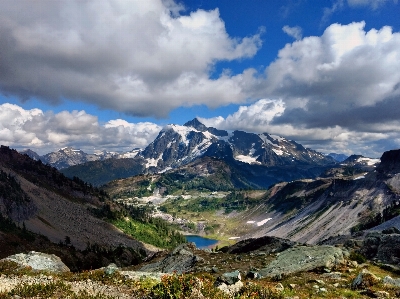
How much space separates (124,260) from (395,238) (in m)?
137

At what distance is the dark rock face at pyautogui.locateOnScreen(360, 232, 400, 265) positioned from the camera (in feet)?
122

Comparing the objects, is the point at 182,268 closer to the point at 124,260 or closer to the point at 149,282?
the point at 149,282

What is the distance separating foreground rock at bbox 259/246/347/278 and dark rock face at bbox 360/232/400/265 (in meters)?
8.81

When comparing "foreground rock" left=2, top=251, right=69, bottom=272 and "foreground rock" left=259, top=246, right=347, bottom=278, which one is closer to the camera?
"foreground rock" left=259, top=246, right=347, bottom=278

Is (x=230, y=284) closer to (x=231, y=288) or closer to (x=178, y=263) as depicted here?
(x=231, y=288)

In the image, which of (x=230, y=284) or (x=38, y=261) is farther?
(x=38, y=261)

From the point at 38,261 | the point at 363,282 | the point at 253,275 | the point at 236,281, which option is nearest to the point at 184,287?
the point at 236,281

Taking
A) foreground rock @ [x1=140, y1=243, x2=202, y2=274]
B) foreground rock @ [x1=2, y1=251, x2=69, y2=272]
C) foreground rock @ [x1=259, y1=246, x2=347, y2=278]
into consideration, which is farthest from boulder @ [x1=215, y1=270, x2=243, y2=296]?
foreground rock @ [x1=2, y1=251, x2=69, y2=272]

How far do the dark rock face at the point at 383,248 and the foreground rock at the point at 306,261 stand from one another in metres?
8.81

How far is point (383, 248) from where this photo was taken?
Answer: 39.3 metres

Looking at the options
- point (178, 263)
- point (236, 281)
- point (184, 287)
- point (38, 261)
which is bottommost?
point (178, 263)

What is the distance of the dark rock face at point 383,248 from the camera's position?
1468 inches

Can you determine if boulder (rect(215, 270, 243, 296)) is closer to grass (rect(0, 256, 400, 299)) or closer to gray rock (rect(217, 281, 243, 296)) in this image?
gray rock (rect(217, 281, 243, 296))

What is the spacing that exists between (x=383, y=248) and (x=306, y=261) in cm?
1505
